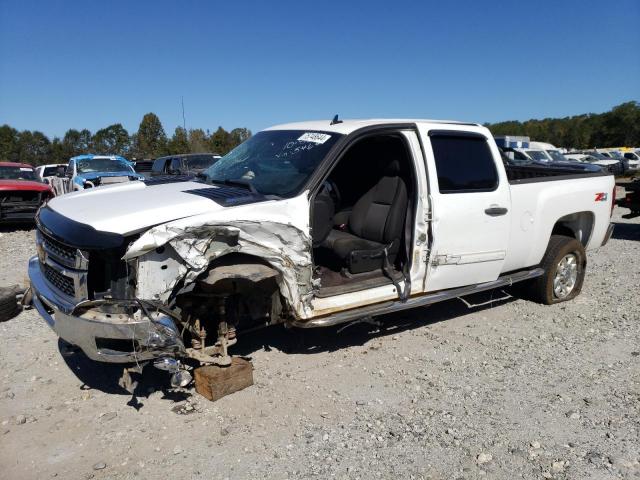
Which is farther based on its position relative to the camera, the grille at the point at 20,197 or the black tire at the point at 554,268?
the grille at the point at 20,197

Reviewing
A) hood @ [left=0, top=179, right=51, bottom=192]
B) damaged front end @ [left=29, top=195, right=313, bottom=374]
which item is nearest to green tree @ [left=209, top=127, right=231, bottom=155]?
hood @ [left=0, top=179, right=51, bottom=192]

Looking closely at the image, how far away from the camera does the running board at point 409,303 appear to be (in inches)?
151

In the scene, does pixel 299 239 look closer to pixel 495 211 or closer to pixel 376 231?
pixel 376 231

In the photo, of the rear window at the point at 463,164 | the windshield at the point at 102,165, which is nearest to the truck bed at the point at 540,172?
the rear window at the point at 463,164

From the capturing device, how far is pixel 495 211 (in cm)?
474

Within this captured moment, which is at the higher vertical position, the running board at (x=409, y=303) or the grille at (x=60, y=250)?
the grille at (x=60, y=250)

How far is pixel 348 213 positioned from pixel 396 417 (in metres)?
2.33

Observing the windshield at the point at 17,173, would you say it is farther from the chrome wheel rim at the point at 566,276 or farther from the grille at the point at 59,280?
the chrome wheel rim at the point at 566,276

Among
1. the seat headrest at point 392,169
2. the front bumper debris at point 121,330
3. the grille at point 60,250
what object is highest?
Answer: the seat headrest at point 392,169

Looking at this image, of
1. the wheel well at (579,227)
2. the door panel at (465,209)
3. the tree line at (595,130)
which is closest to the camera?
the door panel at (465,209)

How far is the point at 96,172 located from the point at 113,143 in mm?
42777

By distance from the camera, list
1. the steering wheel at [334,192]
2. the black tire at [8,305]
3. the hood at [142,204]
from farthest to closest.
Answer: the steering wheel at [334,192], the black tire at [8,305], the hood at [142,204]

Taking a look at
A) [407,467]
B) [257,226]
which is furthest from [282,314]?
[407,467]

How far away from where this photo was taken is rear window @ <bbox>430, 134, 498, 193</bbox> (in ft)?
14.8
